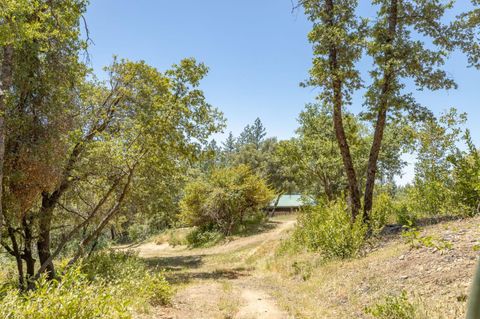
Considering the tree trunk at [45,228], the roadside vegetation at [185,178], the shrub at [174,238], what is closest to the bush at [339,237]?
the roadside vegetation at [185,178]

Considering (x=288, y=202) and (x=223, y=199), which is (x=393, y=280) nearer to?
(x=223, y=199)

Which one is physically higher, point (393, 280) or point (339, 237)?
point (339, 237)

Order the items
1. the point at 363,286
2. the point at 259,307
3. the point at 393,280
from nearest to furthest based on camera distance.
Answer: the point at 393,280
the point at 363,286
the point at 259,307

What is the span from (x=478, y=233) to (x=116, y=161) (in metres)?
10.1

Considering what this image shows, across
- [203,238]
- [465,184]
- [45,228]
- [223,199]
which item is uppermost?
[223,199]

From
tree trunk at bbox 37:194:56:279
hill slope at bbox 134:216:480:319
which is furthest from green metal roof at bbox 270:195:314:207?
hill slope at bbox 134:216:480:319

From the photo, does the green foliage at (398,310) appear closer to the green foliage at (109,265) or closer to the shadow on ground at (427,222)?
the shadow on ground at (427,222)

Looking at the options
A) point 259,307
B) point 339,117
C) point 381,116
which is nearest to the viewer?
point 259,307

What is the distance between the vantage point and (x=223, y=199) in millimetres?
28484

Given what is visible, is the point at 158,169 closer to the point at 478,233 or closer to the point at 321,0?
the point at 321,0

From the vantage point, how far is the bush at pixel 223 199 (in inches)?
1131

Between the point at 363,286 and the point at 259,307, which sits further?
the point at 259,307

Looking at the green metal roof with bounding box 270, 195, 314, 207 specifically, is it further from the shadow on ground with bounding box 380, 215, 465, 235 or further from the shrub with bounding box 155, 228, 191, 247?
the shadow on ground with bounding box 380, 215, 465, 235

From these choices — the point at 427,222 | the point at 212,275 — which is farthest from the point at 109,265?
the point at 427,222
